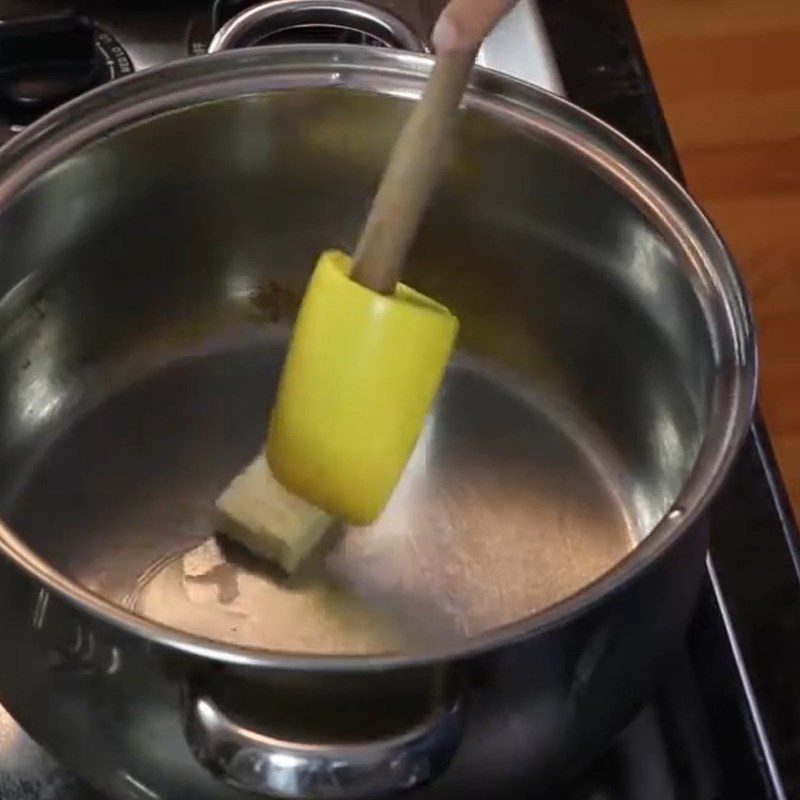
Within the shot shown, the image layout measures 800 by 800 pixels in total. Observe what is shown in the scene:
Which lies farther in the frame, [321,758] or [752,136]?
[752,136]

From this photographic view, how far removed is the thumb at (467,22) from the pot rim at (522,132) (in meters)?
0.08

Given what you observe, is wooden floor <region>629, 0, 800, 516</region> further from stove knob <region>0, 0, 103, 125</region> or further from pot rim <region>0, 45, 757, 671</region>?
stove knob <region>0, 0, 103, 125</region>

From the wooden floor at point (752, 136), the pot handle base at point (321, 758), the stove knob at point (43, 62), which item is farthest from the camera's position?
the wooden floor at point (752, 136)

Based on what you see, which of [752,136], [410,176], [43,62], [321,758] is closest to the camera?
[321,758]

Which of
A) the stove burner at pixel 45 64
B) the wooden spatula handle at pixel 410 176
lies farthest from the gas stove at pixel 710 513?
the wooden spatula handle at pixel 410 176

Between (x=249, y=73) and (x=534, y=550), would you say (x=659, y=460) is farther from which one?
(x=249, y=73)

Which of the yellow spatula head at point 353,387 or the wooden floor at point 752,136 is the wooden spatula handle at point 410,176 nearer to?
the yellow spatula head at point 353,387

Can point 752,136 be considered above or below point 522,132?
below

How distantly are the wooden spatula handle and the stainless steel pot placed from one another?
0.22ft

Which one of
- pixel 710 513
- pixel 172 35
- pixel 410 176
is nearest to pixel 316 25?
pixel 172 35

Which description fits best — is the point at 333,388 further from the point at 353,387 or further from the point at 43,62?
the point at 43,62

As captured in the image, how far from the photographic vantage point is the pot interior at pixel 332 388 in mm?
629

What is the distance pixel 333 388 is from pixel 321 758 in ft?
0.67

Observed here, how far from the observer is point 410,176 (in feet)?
1.90
